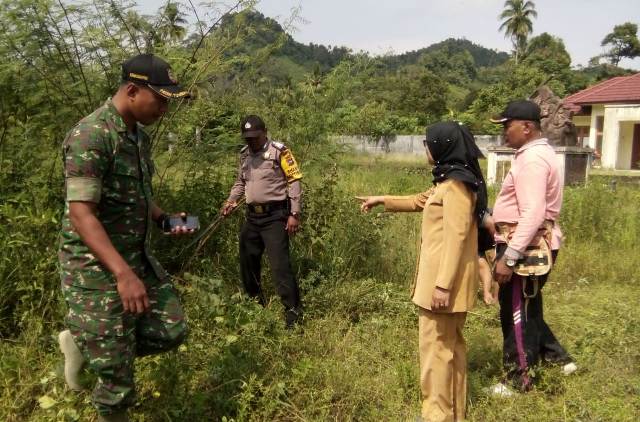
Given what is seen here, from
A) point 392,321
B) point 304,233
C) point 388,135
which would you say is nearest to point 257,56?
point 304,233

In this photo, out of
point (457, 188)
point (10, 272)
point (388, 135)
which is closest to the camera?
point (457, 188)

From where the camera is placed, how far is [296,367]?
3451 millimetres

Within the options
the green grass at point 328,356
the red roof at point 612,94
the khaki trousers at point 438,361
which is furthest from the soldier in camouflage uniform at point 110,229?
the red roof at point 612,94

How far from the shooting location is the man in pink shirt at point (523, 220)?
3.27 meters

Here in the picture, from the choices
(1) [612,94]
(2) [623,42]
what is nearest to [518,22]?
(2) [623,42]

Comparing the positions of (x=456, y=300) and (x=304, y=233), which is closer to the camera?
(x=456, y=300)

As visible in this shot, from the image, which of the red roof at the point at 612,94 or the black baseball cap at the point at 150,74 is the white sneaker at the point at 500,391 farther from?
the red roof at the point at 612,94

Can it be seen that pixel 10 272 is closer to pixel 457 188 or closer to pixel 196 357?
pixel 196 357

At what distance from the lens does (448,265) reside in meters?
2.81

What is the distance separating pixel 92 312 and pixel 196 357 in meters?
1.09

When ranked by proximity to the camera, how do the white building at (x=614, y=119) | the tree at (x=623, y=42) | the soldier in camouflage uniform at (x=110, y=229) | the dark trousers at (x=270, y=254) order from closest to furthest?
the soldier in camouflage uniform at (x=110, y=229)
the dark trousers at (x=270, y=254)
the white building at (x=614, y=119)
the tree at (x=623, y=42)

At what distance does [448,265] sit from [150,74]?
1.69m

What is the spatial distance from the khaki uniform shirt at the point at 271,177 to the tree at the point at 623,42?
54.1 m

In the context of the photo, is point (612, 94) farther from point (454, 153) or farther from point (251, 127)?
point (454, 153)
